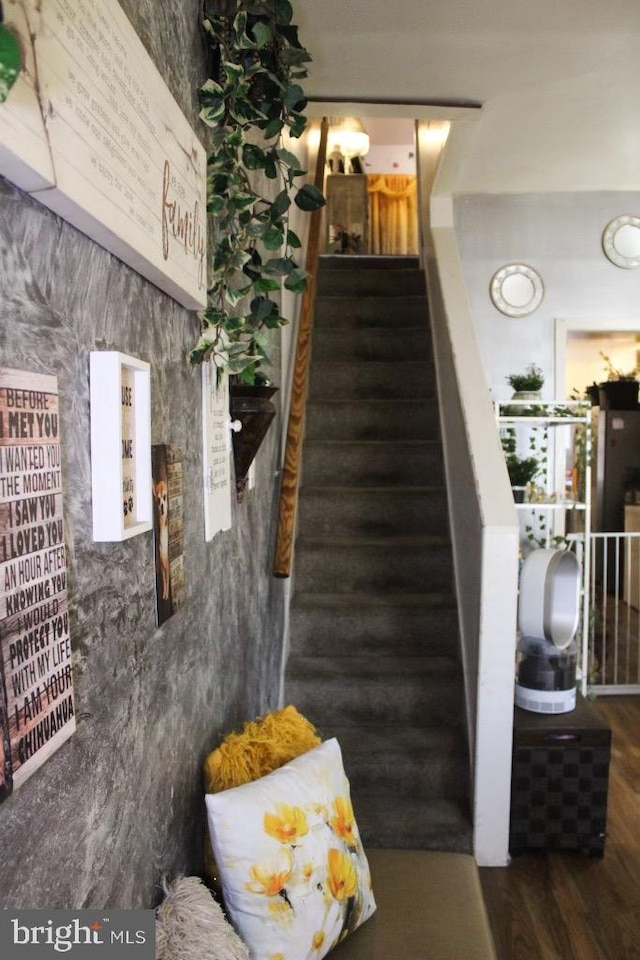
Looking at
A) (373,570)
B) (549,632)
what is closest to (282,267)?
(549,632)

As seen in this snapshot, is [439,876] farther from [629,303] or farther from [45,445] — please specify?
[629,303]

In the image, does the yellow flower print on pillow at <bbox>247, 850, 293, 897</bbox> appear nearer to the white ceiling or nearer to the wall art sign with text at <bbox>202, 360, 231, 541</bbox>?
the wall art sign with text at <bbox>202, 360, 231, 541</bbox>

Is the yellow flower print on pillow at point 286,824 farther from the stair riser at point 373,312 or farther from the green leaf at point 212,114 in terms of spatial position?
the stair riser at point 373,312

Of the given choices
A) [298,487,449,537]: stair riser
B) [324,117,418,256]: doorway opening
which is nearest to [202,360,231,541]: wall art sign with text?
[298,487,449,537]: stair riser

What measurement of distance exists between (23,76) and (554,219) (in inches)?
184

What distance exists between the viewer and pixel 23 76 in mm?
704

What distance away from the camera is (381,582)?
11.2 feet

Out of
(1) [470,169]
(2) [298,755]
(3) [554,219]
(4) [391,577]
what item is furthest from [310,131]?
(2) [298,755]

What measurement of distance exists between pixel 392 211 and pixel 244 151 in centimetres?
744

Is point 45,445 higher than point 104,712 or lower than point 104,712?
higher

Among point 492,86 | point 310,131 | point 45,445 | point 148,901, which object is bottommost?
point 148,901

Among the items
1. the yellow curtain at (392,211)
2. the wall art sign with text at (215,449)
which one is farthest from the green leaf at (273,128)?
the yellow curtain at (392,211)

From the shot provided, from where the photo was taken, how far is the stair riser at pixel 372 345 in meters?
4.46

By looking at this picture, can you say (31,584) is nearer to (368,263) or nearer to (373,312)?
(373,312)
